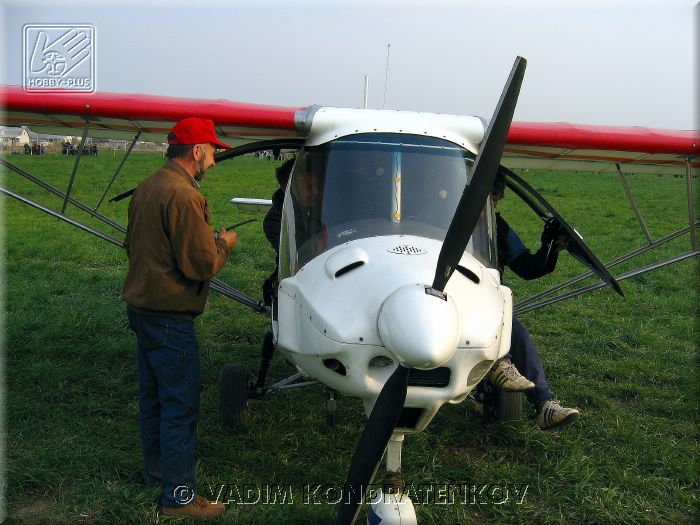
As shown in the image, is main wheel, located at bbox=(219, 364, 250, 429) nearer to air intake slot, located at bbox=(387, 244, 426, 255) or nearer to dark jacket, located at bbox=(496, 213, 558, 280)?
air intake slot, located at bbox=(387, 244, 426, 255)

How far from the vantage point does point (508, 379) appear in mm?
4477

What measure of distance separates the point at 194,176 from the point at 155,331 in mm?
929

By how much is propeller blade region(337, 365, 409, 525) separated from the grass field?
0.46 m

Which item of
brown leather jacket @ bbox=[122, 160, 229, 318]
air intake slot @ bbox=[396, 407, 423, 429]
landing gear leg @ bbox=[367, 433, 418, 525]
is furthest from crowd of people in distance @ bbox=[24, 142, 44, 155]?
air intake slot @ bbox=[396, 407, 423, 429]

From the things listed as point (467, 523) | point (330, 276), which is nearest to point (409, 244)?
point (330, 276)

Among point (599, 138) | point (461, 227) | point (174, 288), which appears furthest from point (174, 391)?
point (599, 138)

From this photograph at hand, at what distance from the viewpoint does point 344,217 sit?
4055 mm

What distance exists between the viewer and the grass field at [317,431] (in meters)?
4.08

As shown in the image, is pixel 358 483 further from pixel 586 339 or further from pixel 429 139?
pixel 586 339

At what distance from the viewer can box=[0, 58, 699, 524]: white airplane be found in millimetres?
3105

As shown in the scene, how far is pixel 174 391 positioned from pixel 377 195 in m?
1.60

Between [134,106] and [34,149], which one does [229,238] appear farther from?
[34,149]

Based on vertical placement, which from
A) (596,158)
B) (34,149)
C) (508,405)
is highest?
(596,158)

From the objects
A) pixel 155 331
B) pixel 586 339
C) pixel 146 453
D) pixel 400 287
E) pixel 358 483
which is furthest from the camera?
pixel 586 339
